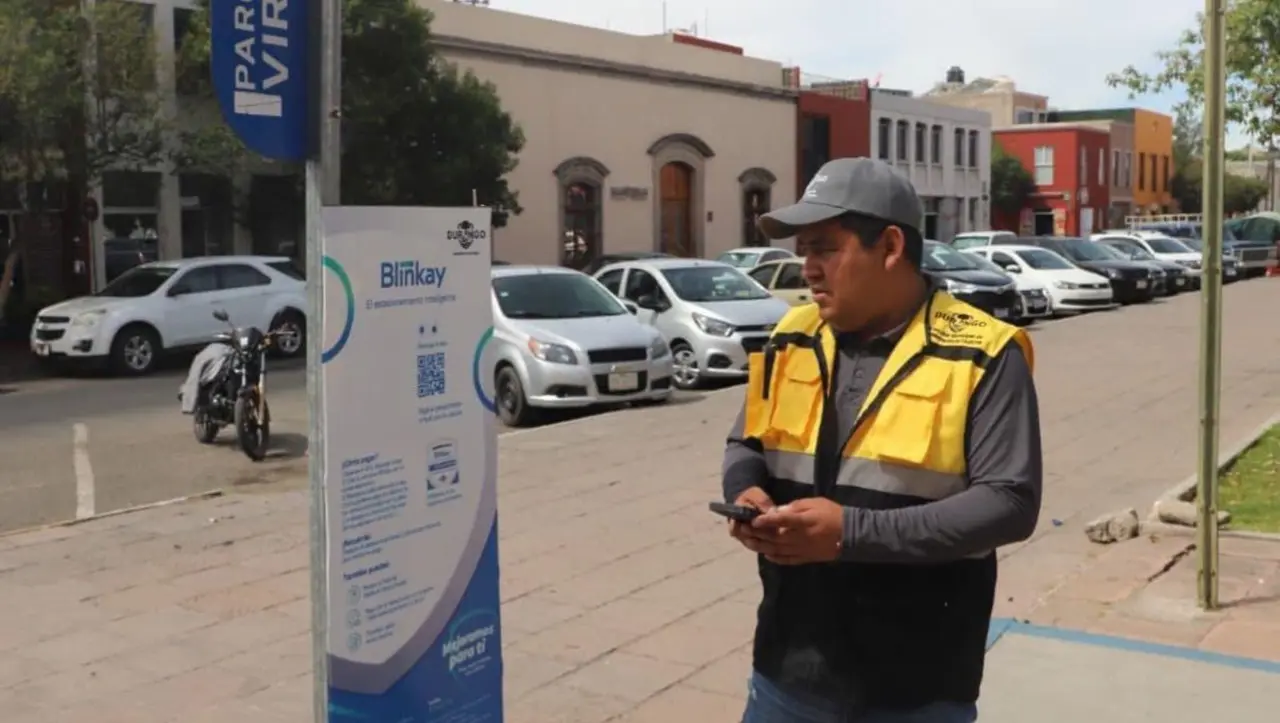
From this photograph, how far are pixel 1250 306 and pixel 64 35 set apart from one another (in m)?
21.5

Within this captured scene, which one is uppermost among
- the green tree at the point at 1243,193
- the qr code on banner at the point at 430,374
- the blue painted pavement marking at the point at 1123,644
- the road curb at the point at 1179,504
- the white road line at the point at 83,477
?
the green tree at the point at 1243,193

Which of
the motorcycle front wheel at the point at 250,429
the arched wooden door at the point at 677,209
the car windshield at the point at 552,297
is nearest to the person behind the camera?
the motorcycle front wheel at the point at 250,429

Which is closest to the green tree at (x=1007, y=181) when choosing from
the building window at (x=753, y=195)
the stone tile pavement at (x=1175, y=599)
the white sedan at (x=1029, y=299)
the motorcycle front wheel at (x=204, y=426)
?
the building window at (x=753, y=195)

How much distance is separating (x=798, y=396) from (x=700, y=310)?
1326cm

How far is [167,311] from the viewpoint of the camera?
62.2 feet

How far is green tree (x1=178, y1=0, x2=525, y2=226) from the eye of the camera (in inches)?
957

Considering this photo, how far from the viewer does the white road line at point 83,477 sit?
965cm

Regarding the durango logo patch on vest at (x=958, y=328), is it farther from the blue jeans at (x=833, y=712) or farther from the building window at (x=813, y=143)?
the building window at (x=813, y=143)

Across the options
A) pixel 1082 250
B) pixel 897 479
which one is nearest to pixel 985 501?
pixel 897 479

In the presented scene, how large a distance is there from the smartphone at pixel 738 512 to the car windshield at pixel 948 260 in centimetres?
2080

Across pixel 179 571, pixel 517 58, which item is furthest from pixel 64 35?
pixel 179 571

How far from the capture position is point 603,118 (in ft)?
111

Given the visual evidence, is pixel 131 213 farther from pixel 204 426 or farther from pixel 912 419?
pixel 912 419

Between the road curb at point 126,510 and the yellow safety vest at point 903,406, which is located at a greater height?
the yellow safety vest at point 903,406
